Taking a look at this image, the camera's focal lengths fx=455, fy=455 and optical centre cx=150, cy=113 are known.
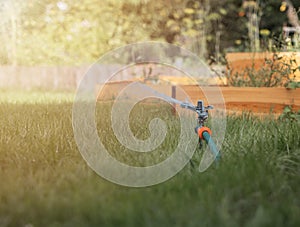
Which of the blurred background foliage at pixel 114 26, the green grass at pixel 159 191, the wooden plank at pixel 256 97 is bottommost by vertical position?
the green grass at pixel 159 191

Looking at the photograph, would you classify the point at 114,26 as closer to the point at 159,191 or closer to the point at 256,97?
the point at 256,97

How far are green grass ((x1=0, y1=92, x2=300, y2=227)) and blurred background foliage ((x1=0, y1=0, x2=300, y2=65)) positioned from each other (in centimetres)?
549

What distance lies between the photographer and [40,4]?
27.5ft

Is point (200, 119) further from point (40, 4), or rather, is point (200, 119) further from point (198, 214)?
point (40, 4)

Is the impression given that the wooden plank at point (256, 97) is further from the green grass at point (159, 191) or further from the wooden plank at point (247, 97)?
the green grass at point (159, 191)

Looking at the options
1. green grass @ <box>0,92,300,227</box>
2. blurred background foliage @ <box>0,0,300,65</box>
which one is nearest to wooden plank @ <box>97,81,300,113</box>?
green grass @ <box>0,92,300,227</box>

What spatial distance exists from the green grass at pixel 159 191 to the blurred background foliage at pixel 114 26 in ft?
18.0

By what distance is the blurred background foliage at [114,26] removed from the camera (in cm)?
802

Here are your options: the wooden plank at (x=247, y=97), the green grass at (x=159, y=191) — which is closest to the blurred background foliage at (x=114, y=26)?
the wooden plank at (x=247, y=97)

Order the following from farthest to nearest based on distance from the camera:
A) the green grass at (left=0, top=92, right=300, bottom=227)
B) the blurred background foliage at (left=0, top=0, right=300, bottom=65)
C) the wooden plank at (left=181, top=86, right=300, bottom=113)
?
the blurred background foliage at (left=0, top=0, right=300, bottom=65) → the wooden plank at (left=181, top=86, right=300, bottom=113) → the green grass at (left=0, top=92, right=300, bottom=227)

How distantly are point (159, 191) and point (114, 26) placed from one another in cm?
776

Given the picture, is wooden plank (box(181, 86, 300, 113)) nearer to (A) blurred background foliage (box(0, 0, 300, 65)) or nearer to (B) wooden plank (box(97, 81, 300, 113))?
(B) wooden plank (box(97, 81, 300, 113))

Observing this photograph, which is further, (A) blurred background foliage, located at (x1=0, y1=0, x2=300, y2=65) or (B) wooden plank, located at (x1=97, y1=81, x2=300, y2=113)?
(A) blurred background foliage, located at (x1=0, y1=0, x2=300, y2=65)

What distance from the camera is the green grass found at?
1.27m
